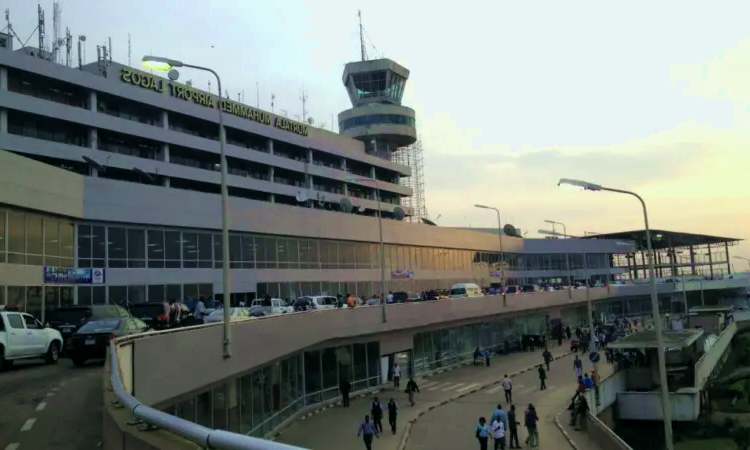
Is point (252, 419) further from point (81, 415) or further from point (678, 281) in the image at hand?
point (678, 281)

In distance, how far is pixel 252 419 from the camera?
24.2 meters

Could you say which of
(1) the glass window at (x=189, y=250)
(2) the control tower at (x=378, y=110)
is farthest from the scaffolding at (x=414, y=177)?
(1) the glass window at (x=189, y=250)

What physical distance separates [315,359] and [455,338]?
19.1 m

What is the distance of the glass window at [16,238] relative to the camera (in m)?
30.7

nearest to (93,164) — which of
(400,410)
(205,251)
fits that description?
(205,251)

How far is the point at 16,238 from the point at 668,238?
117 meters

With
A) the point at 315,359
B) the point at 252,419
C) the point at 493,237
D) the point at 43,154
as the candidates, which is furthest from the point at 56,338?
the point at 493,237

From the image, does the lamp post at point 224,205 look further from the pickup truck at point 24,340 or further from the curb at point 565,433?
the curb at point 565,433

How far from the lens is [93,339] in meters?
19.3

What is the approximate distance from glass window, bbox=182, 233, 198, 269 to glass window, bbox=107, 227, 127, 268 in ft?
16.1

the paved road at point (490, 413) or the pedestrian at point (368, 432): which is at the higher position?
the pedestrian at point (368, 432)

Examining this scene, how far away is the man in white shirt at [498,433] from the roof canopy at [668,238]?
312 ft

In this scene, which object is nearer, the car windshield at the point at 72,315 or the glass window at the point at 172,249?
the car windshield at the point at 72,315

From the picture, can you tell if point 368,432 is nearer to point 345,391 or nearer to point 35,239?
point 345,391
